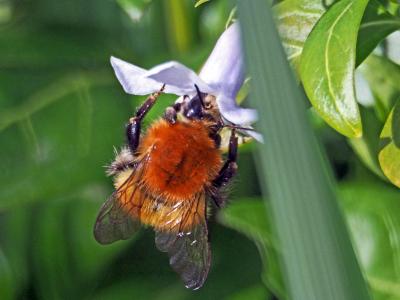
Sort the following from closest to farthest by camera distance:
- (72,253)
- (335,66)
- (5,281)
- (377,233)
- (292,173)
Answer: (292,173)
(335,66)
(377,233)
(5,281)
(72,253)

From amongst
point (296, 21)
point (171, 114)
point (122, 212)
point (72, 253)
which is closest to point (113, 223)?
point (122, 212)

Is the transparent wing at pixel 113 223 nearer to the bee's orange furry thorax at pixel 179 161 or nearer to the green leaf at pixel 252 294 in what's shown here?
the bee's orange furry thorax at pixel 179 161

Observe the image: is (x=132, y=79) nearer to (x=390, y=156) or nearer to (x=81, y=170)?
(x=390, y=156)

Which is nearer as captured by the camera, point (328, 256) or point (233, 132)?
point (328, 256)

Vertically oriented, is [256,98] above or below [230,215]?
above

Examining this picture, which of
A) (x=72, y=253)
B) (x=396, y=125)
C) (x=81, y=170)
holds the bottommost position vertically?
(x=72, y=253)

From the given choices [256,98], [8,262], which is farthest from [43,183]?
[256,98]

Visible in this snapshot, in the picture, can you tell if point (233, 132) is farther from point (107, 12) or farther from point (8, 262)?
point (107, 12)
